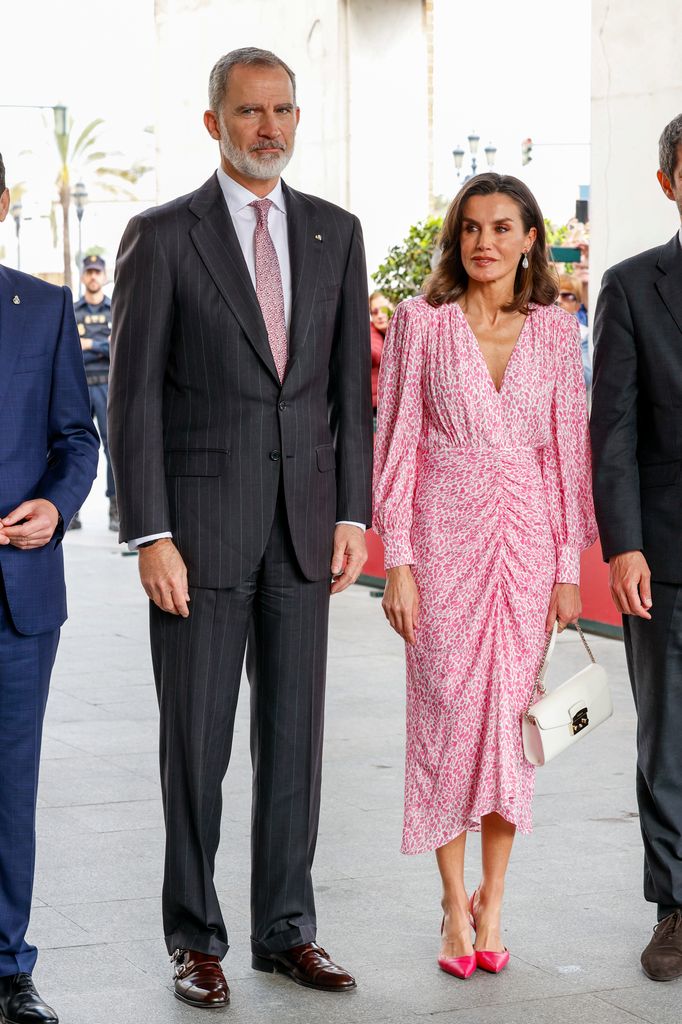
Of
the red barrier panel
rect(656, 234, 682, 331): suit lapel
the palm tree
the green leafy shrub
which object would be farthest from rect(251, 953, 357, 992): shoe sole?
the palm tree

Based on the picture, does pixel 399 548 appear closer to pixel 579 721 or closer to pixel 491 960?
pixel 579 721

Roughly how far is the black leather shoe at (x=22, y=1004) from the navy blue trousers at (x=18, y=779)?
27 mm

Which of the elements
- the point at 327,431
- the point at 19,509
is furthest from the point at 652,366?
the point at 19,509

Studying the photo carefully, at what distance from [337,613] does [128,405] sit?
639 centimetres

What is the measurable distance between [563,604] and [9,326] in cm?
154

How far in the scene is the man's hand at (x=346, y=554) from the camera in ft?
12.7

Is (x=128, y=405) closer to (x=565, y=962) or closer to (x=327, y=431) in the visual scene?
(x=327, y=431)

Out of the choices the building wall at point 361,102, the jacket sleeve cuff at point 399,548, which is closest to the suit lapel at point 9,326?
the jacket sleeve cuff at point 399,548

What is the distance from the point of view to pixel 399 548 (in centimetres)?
395

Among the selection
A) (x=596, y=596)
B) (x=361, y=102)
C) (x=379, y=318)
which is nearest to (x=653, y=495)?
(x=596, y=596)

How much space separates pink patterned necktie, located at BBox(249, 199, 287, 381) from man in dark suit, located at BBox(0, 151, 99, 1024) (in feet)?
1.55

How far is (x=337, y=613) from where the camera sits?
9.99m

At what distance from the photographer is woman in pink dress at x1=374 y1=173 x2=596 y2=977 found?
391cm

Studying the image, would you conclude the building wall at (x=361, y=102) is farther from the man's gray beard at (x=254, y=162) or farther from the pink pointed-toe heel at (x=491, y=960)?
the pink pointed-toe heel at (x=491, y=960)
